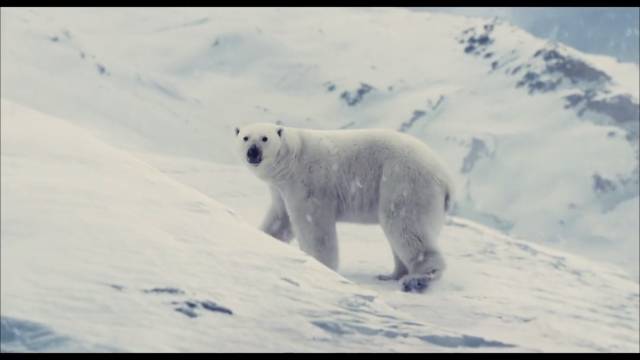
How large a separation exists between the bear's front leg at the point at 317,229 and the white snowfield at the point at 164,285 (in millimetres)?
554

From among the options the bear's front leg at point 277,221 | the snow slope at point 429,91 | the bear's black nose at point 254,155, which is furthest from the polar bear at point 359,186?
the snow slope at point 429,91

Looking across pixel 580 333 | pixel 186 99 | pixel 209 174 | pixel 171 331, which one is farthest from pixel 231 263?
pixel 186 99

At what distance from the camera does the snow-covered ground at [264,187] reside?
15.2ft

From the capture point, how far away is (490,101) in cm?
4378

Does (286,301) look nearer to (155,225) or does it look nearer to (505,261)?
(155,225)

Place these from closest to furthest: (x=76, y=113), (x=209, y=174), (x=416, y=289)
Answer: (x=416, y=289), (x=209, y=174), (x=76, y=113)

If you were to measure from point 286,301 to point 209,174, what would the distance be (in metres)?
7.27

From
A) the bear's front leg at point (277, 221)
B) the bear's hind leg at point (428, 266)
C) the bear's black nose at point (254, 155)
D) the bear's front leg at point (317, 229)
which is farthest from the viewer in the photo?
the bear's front leg at point (277, 221)

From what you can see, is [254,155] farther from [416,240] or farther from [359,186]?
[416,240]

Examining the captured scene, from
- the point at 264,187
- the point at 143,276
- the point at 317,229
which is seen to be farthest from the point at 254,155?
the point at 264,187

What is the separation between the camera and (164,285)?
468cm

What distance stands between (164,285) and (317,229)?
3.02 metres

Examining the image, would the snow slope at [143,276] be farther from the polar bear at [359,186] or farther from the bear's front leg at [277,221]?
the bear's front leg at [277,221]

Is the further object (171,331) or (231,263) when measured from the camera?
(231,263)
